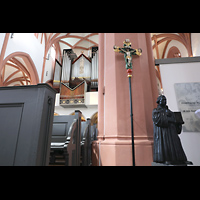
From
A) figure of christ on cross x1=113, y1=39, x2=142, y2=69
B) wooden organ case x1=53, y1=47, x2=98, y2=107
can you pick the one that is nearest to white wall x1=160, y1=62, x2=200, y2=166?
figure of christ on cross x1=113, y1=39, x2=142, y2=69

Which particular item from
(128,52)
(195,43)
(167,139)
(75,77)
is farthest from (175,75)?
(75,77)

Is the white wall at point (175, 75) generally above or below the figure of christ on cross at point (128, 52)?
below

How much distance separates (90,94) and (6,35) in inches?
197

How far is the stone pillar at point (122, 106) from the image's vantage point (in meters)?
2.10

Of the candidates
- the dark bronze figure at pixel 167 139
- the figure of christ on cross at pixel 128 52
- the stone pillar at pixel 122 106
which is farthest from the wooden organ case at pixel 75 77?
the dark bronze figure at pixel 167 139

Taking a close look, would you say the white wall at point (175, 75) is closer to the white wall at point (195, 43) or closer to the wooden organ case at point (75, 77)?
the white wall at point (195, 43)

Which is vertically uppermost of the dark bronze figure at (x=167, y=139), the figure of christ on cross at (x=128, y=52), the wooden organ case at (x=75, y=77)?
the wooden organ case at (x=75, y=77)

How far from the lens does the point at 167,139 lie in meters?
1.69

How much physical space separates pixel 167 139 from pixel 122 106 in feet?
2.86

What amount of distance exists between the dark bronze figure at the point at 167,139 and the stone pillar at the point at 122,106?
43 centimetres

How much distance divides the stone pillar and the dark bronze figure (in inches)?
16.9

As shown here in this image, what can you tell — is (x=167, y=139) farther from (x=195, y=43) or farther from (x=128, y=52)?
(x=195, y=43)

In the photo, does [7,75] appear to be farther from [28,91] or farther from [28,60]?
[28,91]

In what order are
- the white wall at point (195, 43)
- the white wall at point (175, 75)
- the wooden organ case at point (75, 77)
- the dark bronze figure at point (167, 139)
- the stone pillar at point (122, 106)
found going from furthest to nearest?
the wooden organ case at point (75, 77), the white wall at point (195, 43), the white wall at point (175, 75), the stone pillar at point (122, 106), the dark bronze figure at point (167, 139)
